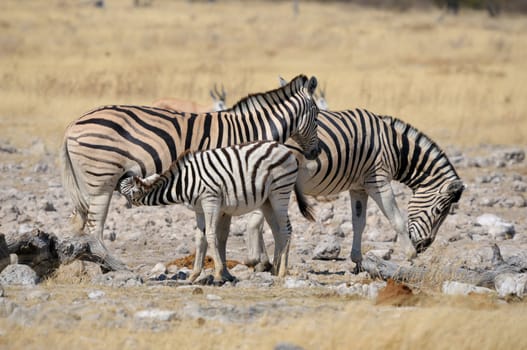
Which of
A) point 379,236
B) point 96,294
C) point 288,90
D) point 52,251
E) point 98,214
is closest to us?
point 96,294

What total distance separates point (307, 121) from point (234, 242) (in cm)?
276

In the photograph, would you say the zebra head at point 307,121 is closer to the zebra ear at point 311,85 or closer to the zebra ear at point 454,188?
the zebra ear at point 311,85

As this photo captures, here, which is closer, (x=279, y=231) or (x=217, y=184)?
(x=217, y=184)

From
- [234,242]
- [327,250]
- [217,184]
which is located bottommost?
[234,242]

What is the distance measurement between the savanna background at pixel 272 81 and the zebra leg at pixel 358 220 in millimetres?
2661

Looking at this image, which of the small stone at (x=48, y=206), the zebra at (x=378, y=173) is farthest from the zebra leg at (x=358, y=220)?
the small stone at (x=48, y=206)

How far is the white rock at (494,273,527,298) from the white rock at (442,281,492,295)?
0.12 m

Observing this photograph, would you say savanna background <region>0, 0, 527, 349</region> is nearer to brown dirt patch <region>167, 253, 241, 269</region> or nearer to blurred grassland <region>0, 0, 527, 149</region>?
blurred grassland <region>0, 0, 527, 149</region>

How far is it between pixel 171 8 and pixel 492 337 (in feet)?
168

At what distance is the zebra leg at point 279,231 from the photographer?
34.4ft

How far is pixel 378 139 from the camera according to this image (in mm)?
11898

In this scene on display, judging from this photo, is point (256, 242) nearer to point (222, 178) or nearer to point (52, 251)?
point (222, 178)

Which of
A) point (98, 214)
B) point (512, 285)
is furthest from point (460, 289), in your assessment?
point (98, 214)

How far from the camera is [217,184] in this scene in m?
9.83
